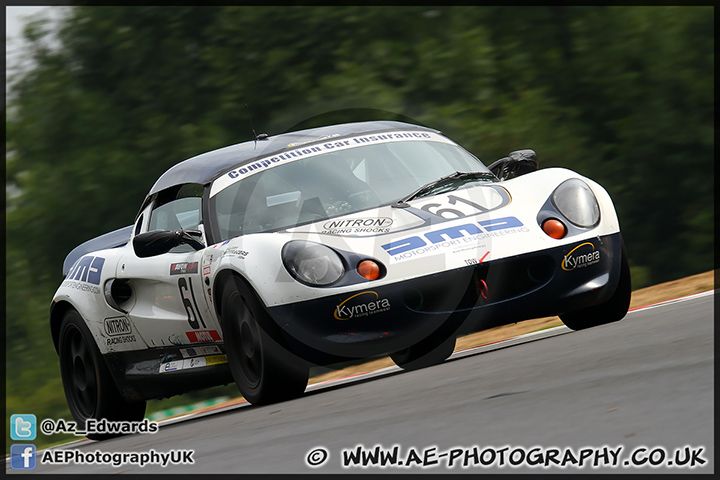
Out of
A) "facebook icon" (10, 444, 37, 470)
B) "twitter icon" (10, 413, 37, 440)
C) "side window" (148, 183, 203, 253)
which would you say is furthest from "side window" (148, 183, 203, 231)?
"facebook icon" (10, 444, 37, 470)

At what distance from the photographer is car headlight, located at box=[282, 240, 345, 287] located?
4934 millimetres

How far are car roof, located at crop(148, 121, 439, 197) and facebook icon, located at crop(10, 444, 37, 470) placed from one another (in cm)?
183

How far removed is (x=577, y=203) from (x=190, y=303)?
7.30ft

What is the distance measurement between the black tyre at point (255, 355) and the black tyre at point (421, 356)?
1047 millimetres

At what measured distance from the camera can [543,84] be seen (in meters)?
16.8

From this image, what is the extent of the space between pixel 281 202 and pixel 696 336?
2.37m

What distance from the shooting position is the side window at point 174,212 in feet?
21.3

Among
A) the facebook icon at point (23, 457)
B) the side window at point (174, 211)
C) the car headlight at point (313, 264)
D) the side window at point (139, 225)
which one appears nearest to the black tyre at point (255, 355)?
the car headlight at point (313, 264)

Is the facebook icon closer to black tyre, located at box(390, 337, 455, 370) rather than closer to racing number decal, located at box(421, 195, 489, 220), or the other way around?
black tyre, located at box(390, 337, 455, 370)

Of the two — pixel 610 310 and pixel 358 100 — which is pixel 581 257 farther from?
pixel 358 100

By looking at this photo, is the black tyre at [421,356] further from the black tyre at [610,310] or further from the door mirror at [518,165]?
the door mirror at [518,165]

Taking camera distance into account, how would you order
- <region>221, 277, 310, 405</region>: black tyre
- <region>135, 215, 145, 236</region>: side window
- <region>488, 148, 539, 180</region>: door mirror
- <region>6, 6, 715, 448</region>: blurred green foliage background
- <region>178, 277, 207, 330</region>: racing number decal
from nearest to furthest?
<region>221, 277, 310, 405</region>: black tyre
<region>178, 277, 207, 330</region>: racing number decal
<region>488, 148, 539, 180</region>: door mirror
<region>135, 215, 145, 236</region>: side window
<region>6, 6, 715, 448</region>: blurred green foliage background

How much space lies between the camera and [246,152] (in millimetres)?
6320

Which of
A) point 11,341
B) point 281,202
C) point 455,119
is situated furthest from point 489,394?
point 11,341
